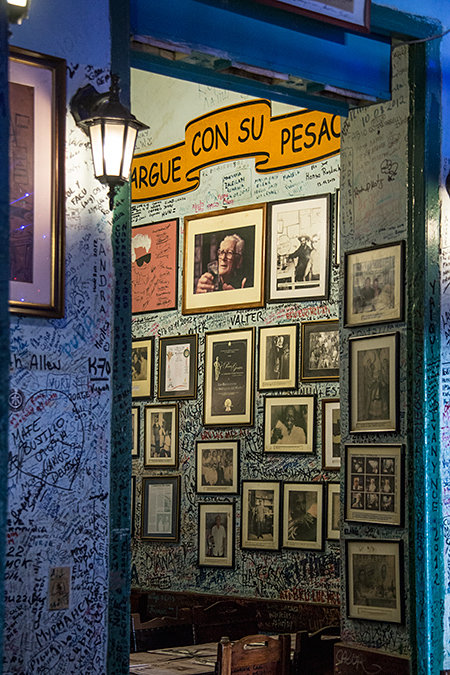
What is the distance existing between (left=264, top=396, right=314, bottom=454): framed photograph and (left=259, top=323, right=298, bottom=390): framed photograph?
0.40 feet

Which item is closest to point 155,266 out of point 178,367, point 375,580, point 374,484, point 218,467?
point 178,367

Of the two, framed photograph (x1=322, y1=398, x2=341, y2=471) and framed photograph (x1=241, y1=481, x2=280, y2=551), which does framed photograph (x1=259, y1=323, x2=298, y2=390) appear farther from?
framed photograph (x1=241, y1=481, x2=280, y2=551)

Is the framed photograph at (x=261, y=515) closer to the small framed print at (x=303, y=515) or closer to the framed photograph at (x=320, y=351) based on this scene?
the small framed print at (x=303, y=515)

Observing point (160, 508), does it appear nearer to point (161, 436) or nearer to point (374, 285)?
point (161, 436)

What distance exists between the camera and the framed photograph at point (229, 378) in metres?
6.93

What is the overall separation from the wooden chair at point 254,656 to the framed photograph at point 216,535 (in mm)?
2423

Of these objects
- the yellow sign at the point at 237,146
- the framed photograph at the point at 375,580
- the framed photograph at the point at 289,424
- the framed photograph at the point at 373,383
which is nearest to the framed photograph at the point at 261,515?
the framed photograph at the point at 289,424

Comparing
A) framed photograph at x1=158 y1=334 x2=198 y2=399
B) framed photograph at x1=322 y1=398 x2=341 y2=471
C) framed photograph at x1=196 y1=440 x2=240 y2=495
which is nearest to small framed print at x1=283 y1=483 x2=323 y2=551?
framed photograph at x1=322 y1=398 x2=341 y2=471

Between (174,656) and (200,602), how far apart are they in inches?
63.5

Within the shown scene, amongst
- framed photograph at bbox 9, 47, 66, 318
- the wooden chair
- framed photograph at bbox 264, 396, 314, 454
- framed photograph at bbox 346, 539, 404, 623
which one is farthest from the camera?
framed photograph at bbox 264, 396, 314, 454

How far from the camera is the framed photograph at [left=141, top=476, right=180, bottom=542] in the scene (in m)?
7.27

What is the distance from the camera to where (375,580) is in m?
4.82

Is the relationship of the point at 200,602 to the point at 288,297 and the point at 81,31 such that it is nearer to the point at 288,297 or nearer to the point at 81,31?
the point at 288,297

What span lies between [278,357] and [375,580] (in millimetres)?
2314
